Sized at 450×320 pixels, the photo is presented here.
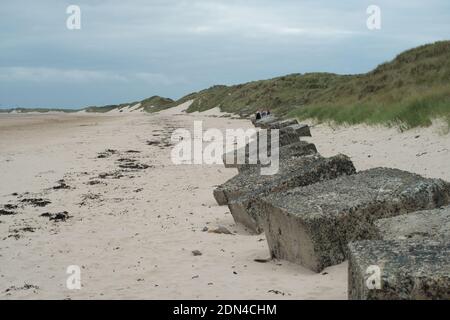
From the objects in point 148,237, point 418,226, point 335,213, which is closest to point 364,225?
point 335,213

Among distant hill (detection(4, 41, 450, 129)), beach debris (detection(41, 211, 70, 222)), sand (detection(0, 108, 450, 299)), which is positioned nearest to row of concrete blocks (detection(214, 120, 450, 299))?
sand (detection(0, 108, 450, 299))

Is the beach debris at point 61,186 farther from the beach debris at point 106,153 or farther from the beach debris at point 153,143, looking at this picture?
the beach debris at point 153,143

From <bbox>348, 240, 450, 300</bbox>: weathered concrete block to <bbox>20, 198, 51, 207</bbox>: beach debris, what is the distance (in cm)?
659

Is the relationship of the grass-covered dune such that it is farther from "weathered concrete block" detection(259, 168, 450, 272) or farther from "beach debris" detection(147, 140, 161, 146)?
"weathered concrete block" detection(259, 168, 450, 272)

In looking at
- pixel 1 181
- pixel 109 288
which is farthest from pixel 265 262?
pixel 1 181

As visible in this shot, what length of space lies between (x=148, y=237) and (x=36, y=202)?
3443 mm

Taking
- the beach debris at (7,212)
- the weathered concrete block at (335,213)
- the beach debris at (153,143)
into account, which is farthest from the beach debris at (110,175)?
the beach debris at (153,143)

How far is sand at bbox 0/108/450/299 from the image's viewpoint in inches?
174

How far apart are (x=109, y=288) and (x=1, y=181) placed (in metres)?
8.00

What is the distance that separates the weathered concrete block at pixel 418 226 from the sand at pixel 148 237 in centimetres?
57

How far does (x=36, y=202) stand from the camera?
9023mm

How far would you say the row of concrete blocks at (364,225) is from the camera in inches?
116

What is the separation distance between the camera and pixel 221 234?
635cm

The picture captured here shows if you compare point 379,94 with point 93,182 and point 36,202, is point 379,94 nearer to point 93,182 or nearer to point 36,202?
point 93,182
